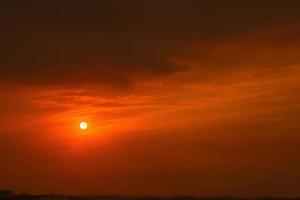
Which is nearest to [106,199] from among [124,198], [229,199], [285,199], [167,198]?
[124,198]

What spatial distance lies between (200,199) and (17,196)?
603 inches

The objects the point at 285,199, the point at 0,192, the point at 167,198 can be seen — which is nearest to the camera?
the point at 285,199

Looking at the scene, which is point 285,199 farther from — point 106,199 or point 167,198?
point 106,199

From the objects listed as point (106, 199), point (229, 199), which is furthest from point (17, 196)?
point (229, 199)

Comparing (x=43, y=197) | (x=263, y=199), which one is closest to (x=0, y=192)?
(x=43, y=197)

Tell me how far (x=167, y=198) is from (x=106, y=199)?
16.7 ft

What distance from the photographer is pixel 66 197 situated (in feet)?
183

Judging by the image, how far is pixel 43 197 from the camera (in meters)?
54.8

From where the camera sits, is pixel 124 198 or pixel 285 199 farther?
pixel 124 198

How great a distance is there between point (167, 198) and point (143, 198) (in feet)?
7.86

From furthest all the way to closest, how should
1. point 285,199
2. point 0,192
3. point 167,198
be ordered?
point 0,192 → point 167,198 → point 285,199

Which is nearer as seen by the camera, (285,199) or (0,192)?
(285,199)

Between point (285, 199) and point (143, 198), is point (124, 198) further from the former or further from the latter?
point (285, 199)

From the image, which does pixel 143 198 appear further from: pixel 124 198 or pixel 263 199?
pixel 263 199
